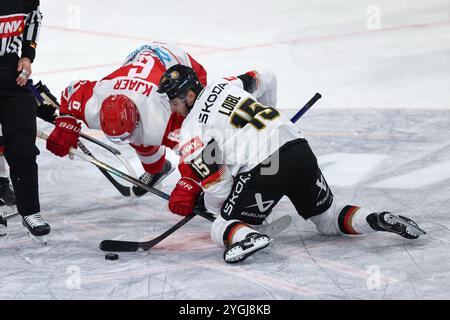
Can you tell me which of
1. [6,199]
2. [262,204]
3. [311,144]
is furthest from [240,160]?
[311,144]

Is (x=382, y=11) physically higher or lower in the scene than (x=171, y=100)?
lower

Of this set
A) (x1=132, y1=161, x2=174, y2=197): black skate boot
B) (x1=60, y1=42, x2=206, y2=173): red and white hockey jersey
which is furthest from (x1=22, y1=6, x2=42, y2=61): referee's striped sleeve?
(x1=132, y1=161, x2=174, y2=197): black skate boot

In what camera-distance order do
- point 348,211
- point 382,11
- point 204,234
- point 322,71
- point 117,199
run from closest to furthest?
point 348,211, point 204,234, point 117,199, point 322,71, point 382,11

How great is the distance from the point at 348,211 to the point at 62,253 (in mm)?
1408

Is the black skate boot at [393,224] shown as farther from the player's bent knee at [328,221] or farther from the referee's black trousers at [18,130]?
the referee's black trousers at [18,130]

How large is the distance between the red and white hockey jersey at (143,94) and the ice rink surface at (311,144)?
511mm

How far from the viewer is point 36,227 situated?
5012 mm

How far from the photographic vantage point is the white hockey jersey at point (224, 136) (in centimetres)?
457

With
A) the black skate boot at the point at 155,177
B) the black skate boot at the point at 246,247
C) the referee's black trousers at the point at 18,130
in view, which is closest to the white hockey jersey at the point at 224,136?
the black skate boot at the point at 246,247

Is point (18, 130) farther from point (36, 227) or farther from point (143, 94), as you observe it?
point (143, 94)

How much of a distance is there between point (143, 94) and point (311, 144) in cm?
177

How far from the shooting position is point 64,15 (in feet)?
35.1

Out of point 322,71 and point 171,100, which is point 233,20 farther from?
point 171,100

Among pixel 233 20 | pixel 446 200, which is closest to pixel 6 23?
pixel 446 200
